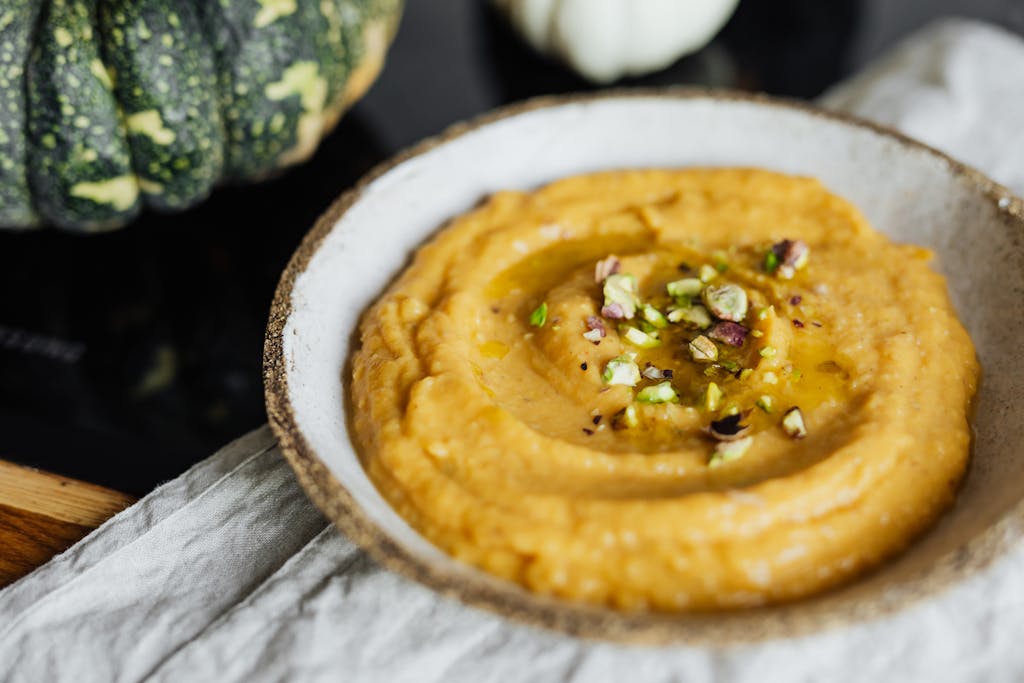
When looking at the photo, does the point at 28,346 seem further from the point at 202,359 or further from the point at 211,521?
the point at 211,521

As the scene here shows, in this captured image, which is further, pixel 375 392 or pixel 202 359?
pixel 202 359

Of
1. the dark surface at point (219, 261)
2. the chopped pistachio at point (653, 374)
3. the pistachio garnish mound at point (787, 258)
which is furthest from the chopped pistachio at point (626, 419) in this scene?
the dark surface at point (219, 261)

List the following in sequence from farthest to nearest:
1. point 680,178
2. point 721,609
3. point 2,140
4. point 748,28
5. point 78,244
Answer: point 748,28
point 78,244
point 680,178
point 2,140
point 721,609

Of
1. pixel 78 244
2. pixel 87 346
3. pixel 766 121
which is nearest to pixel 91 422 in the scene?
pixel 87 346

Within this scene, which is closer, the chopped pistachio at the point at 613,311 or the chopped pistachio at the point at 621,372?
the chopped pistachio at the point at 621,372

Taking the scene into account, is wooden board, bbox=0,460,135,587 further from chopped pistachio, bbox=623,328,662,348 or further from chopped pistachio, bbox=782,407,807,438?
chopped pistachio, bbox=782,407,807,438

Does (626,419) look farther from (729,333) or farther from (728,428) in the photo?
(729,333)

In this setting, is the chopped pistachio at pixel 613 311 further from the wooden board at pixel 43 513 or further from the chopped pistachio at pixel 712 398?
the wooden board at pixel 43 513

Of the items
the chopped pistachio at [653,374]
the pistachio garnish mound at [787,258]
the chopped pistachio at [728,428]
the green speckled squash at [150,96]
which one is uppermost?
the green speckled squash at [150,96]
